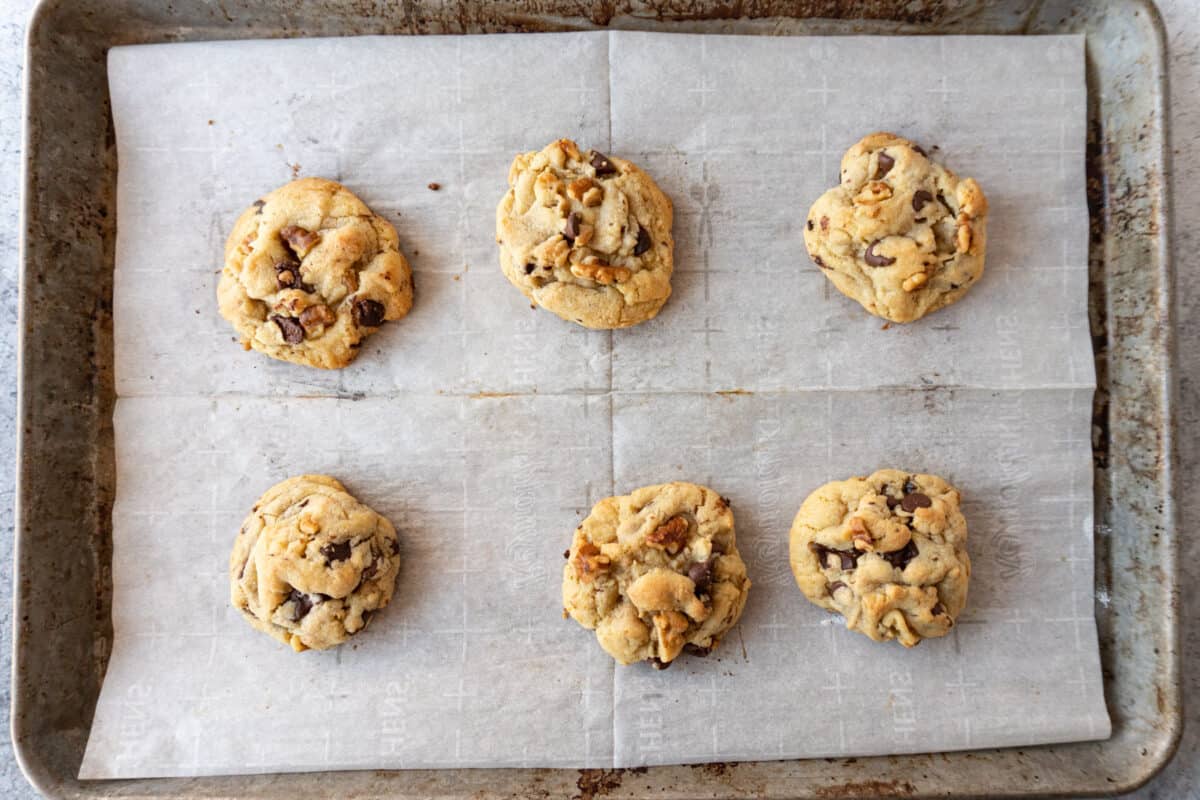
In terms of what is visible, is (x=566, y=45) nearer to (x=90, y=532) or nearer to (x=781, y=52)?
(x=781, y=52)

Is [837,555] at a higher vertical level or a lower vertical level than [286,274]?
lower

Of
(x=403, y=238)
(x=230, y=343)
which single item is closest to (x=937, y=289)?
(x=403, y=238)

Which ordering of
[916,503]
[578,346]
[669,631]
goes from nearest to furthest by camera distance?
1. [669,631]
2. [916,503]
3. [578,346]

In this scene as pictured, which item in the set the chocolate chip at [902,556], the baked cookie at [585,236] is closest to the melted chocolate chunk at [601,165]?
the baked cookie at [585,236]

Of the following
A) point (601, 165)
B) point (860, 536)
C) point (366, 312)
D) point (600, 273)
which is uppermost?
point (601, 165)

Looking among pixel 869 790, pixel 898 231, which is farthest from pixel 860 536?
pixel 898 231

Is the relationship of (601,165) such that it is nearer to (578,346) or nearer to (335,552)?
(578,346)
